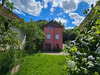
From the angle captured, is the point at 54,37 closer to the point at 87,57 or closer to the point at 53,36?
the point at 53,36

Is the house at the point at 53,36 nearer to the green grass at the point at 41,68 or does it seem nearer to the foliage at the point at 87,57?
the green grass at the point at 41,68

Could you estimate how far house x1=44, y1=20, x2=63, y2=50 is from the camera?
18883 mm

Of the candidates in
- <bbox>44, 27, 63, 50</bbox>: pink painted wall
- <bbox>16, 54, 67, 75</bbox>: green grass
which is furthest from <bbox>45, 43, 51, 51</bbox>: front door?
<bbox>16, 54, 67, 75</bbox>: green grass

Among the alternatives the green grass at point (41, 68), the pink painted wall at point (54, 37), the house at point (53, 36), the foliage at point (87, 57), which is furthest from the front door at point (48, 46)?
the foliage at point (87, 57)

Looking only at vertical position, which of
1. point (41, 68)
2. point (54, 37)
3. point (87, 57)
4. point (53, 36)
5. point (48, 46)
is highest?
point (53, 36)

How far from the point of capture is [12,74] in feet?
15.9

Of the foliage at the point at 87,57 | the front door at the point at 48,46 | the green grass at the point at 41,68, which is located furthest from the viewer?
the front door at the point at 48,46

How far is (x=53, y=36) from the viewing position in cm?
1934

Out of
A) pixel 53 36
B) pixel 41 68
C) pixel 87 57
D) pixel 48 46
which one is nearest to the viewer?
pixel 87 57

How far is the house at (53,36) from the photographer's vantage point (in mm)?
18883

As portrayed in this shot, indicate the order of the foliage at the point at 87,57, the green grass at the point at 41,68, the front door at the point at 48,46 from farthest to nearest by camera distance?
the front door at the point at 48,46
the green grass at the point at 41,68
the foliage at the point at 87,57

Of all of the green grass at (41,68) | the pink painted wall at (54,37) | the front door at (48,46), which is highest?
the pink painted wall at (54,37)

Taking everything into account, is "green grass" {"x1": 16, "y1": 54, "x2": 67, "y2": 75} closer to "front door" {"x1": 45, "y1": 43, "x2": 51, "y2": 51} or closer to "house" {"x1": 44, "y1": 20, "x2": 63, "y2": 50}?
"front door" {"x1": 45, "y1": 43, "x2": 51, "y2": 51}

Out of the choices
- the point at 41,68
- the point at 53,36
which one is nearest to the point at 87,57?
the point at 41,68
